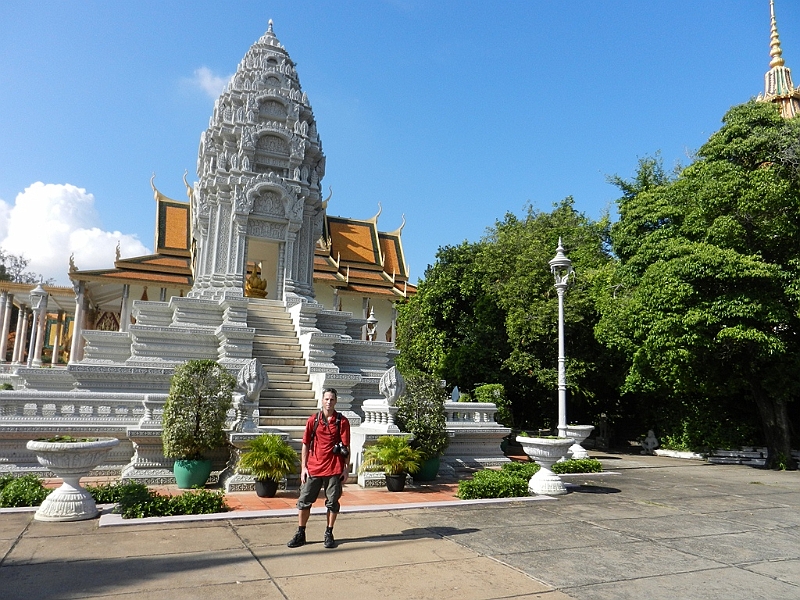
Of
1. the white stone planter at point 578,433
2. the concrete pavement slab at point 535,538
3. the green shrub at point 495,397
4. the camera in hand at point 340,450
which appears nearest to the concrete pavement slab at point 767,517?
the concrete pavement slab at point 535,538

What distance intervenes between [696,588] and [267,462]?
17.9ft

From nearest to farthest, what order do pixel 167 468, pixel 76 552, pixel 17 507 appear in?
pixel 76 552 → pixel 17 507 → pixel 167 468

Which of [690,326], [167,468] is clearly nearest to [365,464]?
[167,468]

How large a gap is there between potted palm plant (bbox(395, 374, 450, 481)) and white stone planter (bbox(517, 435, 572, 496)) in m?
1.57

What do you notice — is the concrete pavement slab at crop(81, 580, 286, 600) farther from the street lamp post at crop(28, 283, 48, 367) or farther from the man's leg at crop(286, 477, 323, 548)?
the street lamp post at crop(28, 283, 48, 367)

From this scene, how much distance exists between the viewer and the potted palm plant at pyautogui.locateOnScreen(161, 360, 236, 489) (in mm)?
8656

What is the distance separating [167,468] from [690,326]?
35.5ft

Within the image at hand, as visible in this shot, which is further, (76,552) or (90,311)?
(90,311)

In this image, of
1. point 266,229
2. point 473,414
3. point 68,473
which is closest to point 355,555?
point 68,473

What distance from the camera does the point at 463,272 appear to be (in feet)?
73.8

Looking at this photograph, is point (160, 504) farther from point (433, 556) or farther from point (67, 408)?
point (67, 408)

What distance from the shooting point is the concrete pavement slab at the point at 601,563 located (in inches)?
189

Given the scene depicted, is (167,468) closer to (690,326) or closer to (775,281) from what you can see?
(690,326)

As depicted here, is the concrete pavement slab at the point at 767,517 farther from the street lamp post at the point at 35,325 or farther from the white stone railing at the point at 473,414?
the street lamp post at the point at 35,325
